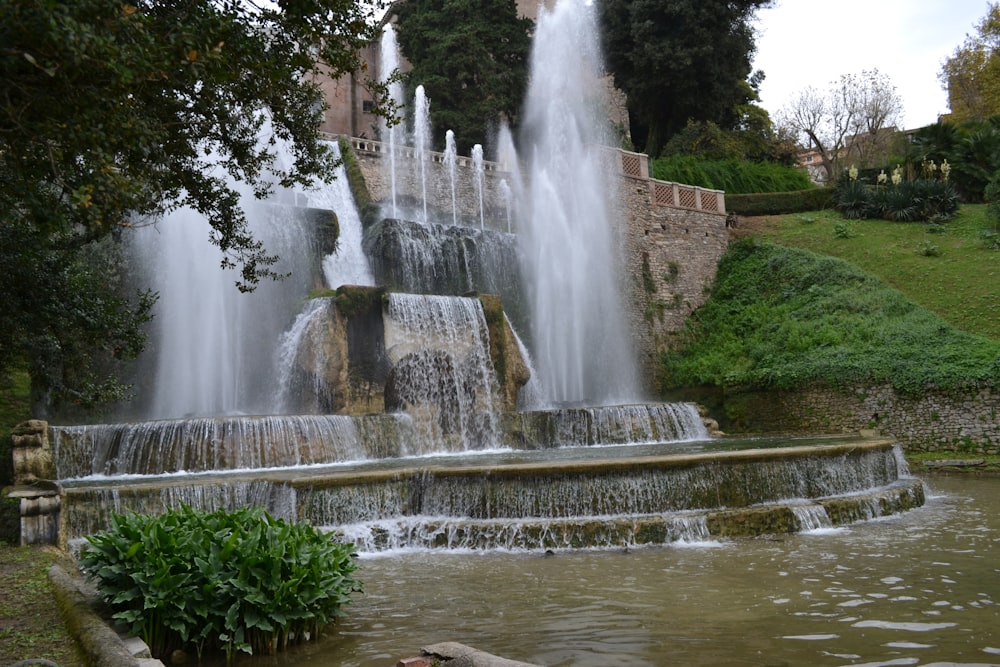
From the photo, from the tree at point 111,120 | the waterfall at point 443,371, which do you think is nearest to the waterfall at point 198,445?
the tree at point 111,120

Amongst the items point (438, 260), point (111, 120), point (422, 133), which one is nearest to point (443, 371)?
point (438, 260)

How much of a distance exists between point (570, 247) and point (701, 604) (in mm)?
16669

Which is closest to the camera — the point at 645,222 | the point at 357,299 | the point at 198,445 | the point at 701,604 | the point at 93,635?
the point at 93,635

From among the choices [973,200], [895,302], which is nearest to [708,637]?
[895,302]

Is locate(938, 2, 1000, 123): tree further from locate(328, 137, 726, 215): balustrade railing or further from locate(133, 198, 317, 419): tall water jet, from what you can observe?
locate(133, 198, 317, 419): tall water jet

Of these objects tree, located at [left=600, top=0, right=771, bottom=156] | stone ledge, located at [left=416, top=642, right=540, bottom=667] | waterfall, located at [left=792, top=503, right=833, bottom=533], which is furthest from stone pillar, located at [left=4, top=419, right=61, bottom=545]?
tree, located at [left=600, top=0, right=771, bottom=156]

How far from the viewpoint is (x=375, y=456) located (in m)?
13.1

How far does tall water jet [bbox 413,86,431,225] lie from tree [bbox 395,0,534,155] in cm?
44

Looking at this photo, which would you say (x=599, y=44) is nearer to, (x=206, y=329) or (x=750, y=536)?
(x=206, y=329)

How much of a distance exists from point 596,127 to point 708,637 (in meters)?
25.6

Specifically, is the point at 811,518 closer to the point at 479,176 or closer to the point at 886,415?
the point at 886,415

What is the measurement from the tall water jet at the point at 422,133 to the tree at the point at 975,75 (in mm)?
24890

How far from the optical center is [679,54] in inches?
1132

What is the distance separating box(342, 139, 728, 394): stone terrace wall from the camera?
76.1ft
